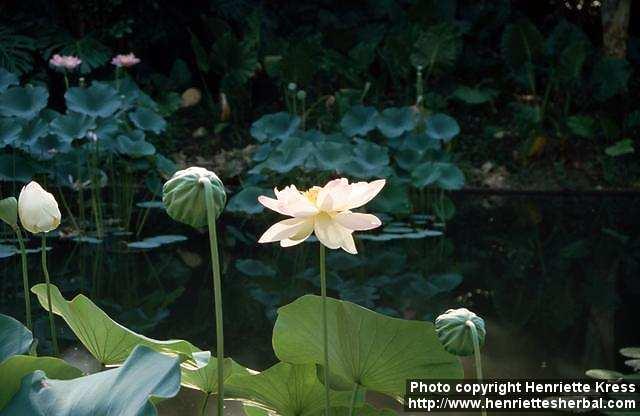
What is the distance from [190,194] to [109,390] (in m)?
0.20

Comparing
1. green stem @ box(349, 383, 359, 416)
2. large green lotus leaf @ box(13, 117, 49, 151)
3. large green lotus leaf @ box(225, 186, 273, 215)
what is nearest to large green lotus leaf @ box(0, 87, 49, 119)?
large green lotus leaf @ box(13, 117, 49, 151)

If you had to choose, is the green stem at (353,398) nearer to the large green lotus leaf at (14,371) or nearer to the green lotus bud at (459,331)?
the green lotus bud at (459,331)

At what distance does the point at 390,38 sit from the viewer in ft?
21.9

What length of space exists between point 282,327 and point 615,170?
556 cm

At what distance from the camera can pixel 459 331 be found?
965mm

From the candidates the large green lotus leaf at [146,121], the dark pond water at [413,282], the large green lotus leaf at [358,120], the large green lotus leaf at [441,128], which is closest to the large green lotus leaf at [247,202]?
the dark pond water at [413,282]

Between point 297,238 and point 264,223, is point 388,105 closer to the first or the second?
point 264,223

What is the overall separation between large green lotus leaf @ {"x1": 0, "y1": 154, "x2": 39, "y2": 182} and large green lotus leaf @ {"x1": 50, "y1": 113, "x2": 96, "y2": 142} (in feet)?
0.68

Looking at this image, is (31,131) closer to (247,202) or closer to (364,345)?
(247,202)

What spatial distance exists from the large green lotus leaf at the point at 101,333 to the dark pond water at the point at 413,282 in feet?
3.40

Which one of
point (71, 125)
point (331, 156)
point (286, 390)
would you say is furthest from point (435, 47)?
point (286, 390)

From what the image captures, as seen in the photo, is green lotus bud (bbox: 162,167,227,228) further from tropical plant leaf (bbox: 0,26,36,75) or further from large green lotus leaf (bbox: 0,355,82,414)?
tropical plant leaf (bbox: 0,26,36,75)

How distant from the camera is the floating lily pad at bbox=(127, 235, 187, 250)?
157 inches

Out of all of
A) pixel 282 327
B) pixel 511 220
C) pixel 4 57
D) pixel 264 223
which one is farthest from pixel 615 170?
pixel 282 327
